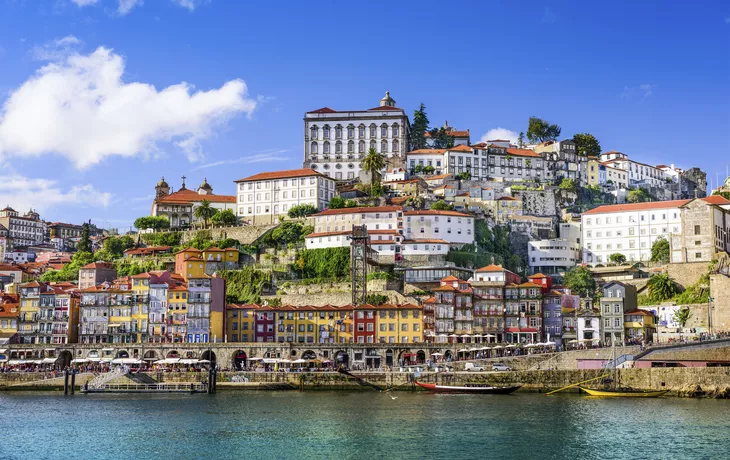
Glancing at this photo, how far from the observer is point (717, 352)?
236 feet

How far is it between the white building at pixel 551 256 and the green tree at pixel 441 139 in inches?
1267

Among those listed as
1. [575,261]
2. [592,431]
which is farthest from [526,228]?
[592,431]

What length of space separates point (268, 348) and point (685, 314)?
3802 centimetres

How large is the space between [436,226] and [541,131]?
54.3m

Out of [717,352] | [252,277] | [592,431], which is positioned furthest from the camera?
[252,277]

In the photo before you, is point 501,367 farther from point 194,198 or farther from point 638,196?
point 638,196

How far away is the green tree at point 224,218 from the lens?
367 ft

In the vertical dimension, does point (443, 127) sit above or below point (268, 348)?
above

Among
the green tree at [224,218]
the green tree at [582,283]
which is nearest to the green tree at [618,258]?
the green tree at [582,283]

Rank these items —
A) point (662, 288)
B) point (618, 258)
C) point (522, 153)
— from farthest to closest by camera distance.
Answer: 1. point (522, 153)
2. point (618, 258)
3. point (662, 288)

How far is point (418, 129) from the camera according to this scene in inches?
5418

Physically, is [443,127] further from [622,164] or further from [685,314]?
[685,314]

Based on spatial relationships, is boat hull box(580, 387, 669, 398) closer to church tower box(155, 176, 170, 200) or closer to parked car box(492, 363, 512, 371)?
parked car box(492, 363, 512, 371)

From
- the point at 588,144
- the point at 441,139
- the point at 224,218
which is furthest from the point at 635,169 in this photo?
the point at 224,218
